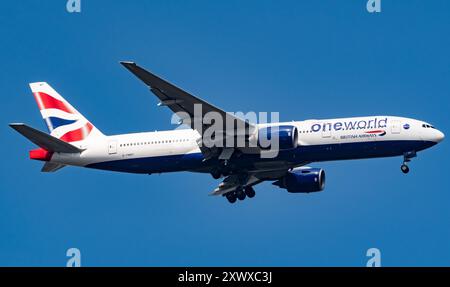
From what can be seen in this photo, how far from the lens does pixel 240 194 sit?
6950 centimetres

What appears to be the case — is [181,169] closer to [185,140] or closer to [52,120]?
[185,140]

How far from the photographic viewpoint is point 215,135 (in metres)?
64.0

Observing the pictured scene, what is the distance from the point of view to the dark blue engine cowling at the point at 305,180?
69688 millimetres

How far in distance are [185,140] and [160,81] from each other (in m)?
7.55

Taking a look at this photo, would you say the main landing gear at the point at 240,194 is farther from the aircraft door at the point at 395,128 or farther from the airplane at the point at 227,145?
the aircraft door at the point at 395,128

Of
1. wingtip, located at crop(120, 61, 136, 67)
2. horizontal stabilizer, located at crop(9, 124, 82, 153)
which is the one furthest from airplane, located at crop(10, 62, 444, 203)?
wingtip, located at crop(120, 61, 136, 67)

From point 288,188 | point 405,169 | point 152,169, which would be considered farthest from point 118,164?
point 405,169

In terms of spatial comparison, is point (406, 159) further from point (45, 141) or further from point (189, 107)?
point (45, 141)

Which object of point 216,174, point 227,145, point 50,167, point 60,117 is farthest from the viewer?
point 60,117

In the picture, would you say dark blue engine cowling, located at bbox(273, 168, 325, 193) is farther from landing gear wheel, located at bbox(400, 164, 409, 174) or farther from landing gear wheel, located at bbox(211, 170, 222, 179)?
landing gear wheel, located at bbox(400, 164, 409, 174)

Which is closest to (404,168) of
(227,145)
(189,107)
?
(227,145)

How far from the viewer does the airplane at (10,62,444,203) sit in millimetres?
62594

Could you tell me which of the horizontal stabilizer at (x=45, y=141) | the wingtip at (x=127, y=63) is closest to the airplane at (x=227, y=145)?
the horizontal stabilizer at (x=45, y=141)

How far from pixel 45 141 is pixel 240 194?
46.4ft
